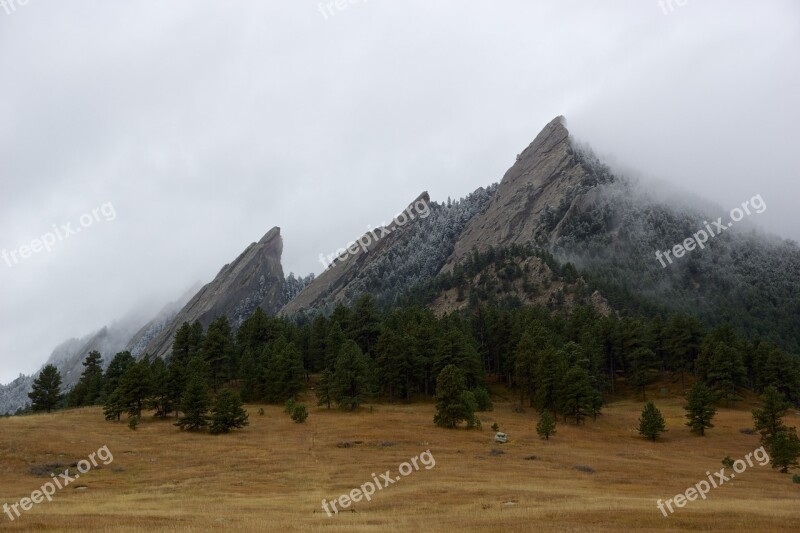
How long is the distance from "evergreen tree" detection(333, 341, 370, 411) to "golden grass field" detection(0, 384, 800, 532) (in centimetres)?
227

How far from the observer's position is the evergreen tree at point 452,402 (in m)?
58.2

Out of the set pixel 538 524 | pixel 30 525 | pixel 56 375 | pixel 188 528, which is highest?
pixel 56 375

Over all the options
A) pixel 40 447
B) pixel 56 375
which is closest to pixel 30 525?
pixel 40 447

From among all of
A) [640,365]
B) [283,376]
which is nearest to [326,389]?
[283,376]

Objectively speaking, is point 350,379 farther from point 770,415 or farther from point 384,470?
point 770,415

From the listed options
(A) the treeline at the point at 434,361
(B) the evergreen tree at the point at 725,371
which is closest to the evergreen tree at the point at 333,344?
(A) the treeline at the point at 434,361

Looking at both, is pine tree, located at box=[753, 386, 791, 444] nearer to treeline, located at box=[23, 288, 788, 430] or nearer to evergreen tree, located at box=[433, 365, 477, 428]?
treeline, located at box=[23, 288, 788, 430]

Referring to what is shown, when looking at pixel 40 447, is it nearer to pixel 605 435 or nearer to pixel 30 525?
pixel 30 525

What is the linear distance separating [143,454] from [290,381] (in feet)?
94.2

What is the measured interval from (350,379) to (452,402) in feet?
49.0

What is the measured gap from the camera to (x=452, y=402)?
58938 mm

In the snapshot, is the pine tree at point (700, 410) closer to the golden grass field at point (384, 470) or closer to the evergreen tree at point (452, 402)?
the golden grass field at point (384, 470)

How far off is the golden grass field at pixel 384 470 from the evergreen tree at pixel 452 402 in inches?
90.7

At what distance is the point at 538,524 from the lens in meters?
22.9
